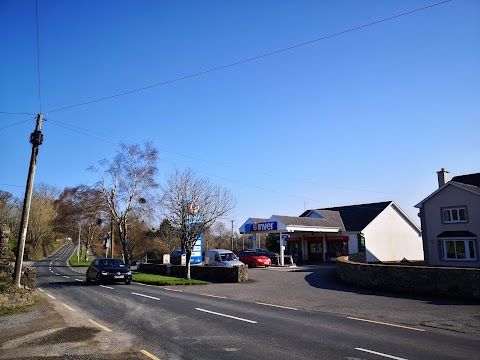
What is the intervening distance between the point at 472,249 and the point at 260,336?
28.7 meters

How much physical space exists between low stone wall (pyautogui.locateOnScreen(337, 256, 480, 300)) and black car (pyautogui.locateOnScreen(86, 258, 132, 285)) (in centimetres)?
1262

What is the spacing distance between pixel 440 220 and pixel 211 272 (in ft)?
66.2

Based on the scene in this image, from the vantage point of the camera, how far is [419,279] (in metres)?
16.8

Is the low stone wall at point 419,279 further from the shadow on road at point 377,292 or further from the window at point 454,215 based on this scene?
the window at point 454,215

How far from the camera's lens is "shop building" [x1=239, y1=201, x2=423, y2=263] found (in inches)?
1704

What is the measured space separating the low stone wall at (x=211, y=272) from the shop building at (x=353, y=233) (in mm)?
12427

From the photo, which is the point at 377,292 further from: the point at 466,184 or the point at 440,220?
the point at 466,184

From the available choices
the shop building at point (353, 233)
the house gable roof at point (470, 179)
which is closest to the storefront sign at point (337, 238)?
the shop building at point (353, 233)

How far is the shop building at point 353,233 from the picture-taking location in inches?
1704

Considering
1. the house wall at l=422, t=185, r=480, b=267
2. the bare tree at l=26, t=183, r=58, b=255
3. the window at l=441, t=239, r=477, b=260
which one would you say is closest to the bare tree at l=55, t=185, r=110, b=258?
the bare tree at l=26, t=183, r=58, b=255

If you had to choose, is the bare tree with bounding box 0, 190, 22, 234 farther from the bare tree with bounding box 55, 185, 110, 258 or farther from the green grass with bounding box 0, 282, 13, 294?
the green grass with bounding box 0, 282, 13, 294

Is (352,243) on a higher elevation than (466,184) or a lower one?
lower

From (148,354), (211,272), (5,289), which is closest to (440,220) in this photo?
(211,272)

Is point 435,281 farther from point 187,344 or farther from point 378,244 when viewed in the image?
point 378,244
